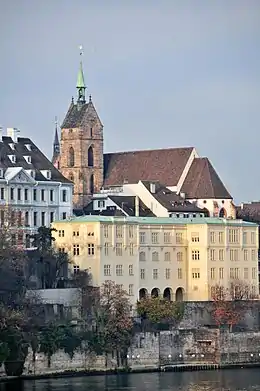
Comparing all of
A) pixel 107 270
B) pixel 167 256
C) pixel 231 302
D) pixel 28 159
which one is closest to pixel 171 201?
pixel 28 159

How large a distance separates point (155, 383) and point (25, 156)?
3261 cm

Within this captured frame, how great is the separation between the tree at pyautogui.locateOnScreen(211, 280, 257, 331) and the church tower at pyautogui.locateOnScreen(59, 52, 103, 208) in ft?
81.6

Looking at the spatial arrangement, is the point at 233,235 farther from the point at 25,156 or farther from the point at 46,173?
the point at 25,156

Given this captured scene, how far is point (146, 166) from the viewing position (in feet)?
533

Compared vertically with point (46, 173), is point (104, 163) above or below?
above

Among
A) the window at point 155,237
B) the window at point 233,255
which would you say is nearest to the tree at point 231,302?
the window at point 233,255

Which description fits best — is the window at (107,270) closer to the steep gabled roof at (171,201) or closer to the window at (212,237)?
the window at (212,237)

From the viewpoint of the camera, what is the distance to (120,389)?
113m

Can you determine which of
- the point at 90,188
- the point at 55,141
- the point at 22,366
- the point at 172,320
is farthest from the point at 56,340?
the point at 55,141

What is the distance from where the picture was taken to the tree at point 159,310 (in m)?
130

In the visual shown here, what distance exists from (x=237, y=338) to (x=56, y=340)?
15.2 metres

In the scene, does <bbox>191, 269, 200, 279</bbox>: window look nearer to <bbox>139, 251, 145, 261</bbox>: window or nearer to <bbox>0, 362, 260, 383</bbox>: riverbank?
<bbox>139, 251, 145, 261</bbox>: window

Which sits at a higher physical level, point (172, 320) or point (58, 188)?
point (58, 188)

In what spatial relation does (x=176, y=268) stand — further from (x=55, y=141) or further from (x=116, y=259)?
(x=55, y=141)
